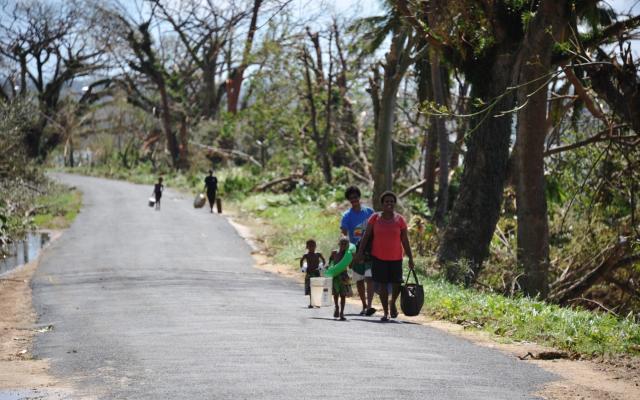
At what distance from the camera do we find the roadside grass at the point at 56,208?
3525 centimetres

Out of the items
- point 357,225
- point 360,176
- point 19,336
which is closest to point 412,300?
point 357,225

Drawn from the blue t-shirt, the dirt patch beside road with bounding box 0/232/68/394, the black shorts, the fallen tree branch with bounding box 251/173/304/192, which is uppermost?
the fallen tree branch with bounding box 251/173/304/192

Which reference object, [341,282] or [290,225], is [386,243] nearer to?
[341,282]

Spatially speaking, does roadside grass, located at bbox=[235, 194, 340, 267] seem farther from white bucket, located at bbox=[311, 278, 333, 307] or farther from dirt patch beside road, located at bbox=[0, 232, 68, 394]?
white bucket, located at bbox=[311, 278, 333, 307]

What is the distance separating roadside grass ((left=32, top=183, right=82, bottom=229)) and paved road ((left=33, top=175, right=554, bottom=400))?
42.5ft

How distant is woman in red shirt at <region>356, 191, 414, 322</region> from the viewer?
1305 cm

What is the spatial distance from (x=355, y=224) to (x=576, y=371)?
469cm

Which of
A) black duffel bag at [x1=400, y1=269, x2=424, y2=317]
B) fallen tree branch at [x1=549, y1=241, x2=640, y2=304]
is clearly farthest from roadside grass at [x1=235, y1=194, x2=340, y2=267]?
black duffel bag at [x1=400, y1=269, x2=424, y2=317]

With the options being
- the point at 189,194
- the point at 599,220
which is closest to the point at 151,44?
the point at 189,194

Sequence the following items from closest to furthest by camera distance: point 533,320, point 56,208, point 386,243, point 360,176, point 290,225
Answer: point 533,320, point 386,243, point 290,225, point 56,208, point 360,176

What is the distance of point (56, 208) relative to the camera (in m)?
39.6

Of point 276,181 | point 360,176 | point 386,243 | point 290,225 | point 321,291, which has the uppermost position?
point 360,176

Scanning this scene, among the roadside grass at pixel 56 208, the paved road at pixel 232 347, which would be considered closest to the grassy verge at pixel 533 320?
the paved road at pixel 232 347

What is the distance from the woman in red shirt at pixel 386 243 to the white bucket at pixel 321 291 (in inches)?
29.6
